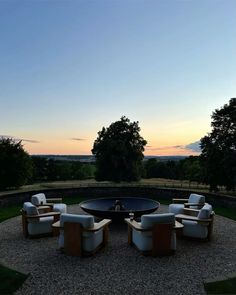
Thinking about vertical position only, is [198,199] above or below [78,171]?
below

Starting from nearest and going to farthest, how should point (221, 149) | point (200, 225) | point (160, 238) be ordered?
point (160, 238)
point (200, 225)
point (221, 149)

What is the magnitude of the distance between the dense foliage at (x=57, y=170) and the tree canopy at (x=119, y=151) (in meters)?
30.1

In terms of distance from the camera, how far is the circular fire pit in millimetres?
7789

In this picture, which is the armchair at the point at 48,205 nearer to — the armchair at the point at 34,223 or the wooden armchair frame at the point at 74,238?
the armchair at the point at 34,223

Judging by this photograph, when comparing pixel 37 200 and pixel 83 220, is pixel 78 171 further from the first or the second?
pixel 83 220

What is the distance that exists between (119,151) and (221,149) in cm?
987

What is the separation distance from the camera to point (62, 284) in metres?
4.52

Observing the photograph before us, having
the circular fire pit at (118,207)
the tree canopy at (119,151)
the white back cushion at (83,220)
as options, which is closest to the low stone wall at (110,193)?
the circular fire pit at (118,207)

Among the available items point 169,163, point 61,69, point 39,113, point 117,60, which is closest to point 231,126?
point 117,60

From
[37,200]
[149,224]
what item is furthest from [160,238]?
[37,200]

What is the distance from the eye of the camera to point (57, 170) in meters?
59.9

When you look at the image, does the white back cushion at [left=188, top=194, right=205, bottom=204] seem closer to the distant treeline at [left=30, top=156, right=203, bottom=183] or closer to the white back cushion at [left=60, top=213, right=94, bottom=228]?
the white back cushion at [left=60, top=213, right=94, bottom=228]

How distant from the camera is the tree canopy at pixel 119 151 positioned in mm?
24203

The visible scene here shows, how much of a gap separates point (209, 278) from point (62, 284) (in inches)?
91.6
